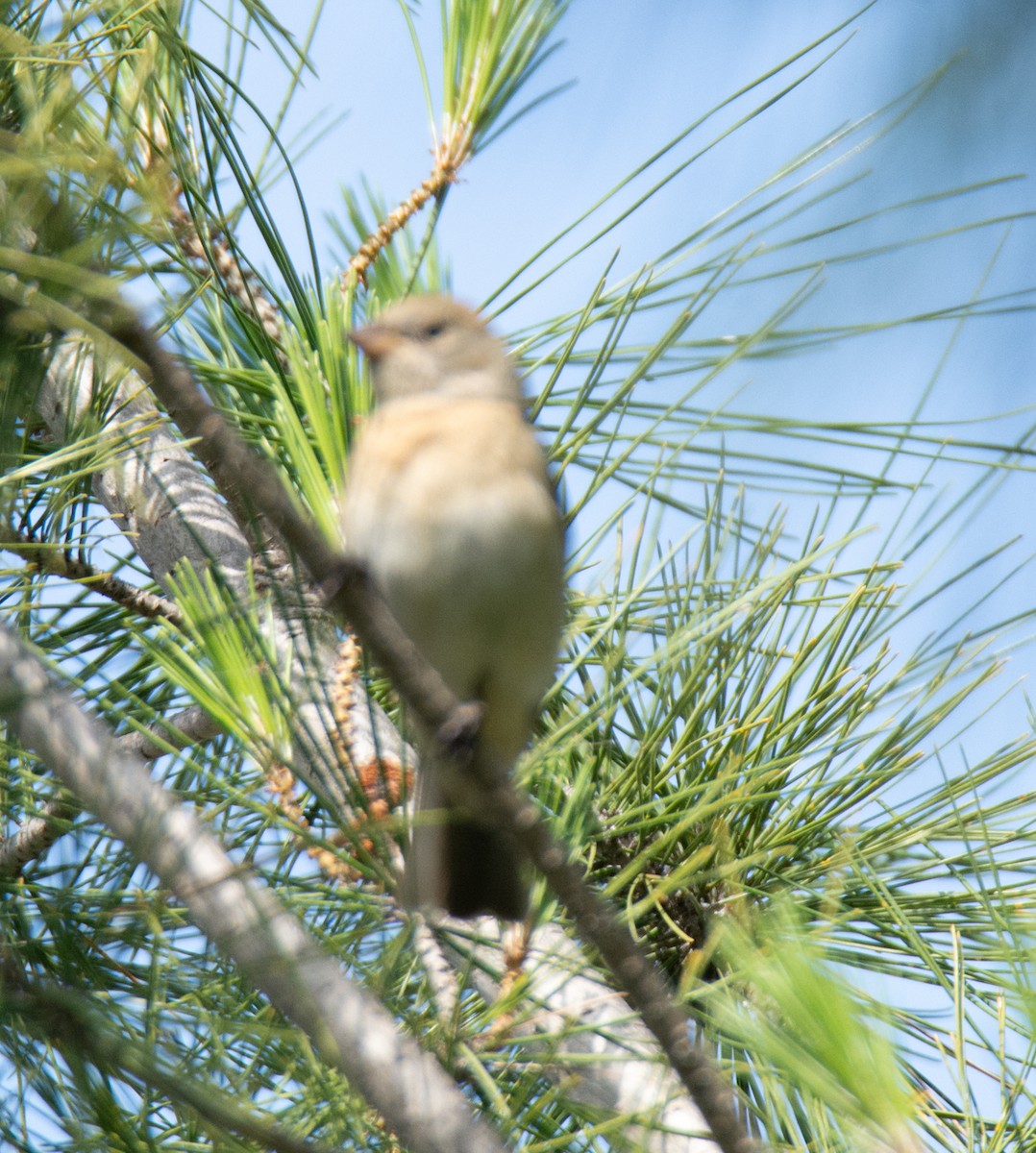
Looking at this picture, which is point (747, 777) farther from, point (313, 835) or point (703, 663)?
point (313, 835)

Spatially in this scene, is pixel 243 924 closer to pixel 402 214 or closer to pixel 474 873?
pixel 474 873

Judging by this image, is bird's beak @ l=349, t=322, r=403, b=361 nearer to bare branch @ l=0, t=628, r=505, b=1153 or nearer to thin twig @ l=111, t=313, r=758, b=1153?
thin twig @ l=111, t=313, r=758, b=1153

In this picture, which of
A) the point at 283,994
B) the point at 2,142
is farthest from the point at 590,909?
the point at 2,142

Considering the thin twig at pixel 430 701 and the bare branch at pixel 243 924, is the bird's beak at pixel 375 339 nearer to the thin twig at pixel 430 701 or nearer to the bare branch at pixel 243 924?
the thin twig at pixel 430 701

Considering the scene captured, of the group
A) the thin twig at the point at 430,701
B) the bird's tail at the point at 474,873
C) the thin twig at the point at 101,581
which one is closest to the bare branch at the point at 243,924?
the thin twig at the point at 430,701

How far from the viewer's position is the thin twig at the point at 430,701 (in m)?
0.95

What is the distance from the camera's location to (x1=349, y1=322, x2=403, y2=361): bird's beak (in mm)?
2089

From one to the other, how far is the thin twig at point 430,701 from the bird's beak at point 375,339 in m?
0.90

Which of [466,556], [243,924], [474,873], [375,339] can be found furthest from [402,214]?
[243,924]

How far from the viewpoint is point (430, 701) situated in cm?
126

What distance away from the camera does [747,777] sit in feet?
5.92

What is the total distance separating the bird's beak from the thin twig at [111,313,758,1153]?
0.90 meters

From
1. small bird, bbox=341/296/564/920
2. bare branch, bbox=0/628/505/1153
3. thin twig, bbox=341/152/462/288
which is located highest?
thin twig, bbox=341/152/462/288

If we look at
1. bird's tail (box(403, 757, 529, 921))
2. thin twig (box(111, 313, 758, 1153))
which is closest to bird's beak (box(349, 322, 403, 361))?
bird's tail (box(403, 757, 529, 921))
